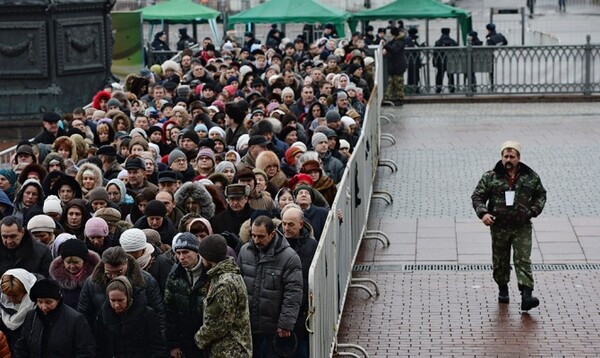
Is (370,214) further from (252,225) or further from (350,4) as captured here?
(350,4)

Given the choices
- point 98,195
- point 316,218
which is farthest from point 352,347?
point 98,195

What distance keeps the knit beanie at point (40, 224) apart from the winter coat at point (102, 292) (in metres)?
1.70

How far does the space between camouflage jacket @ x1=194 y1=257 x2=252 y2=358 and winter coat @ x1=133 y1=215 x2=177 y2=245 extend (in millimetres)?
2028

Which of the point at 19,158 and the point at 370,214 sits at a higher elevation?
the point at 19,158

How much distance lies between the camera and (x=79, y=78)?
85.8ft

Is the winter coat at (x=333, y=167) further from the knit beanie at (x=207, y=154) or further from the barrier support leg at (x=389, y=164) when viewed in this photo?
the barrier support leg at (x=389, y=164)

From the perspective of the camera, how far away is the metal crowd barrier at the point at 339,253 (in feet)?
36.3

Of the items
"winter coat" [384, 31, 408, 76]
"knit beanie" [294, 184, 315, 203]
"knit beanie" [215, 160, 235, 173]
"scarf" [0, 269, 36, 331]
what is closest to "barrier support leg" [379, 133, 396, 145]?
"winter coat" [384, 31, 408, 76]

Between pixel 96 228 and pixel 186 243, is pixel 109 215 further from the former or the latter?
pixel 186 243

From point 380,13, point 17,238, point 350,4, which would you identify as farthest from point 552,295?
point 350,4

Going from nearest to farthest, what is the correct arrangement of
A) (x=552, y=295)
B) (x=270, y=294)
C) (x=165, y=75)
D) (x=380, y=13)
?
1. (x=270, y=294)
2. (x=552, y=295)
3. (x=165, y=75)
4. (x=380, y=13)

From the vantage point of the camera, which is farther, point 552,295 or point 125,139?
point 125,139

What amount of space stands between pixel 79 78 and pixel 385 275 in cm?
1150

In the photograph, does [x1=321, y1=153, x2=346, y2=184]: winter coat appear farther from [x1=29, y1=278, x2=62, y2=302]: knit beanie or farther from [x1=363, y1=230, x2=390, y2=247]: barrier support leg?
[x1=29, y1=278, x2=62, y2=302]: knit beanie
